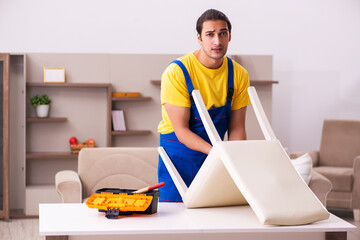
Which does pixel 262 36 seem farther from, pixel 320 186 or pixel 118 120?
pixel 320 186

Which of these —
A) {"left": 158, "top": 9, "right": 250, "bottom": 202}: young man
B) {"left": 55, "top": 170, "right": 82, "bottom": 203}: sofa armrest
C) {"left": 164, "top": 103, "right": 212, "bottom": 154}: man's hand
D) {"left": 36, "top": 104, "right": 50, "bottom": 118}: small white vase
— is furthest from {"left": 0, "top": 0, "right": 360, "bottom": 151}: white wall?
{"left": 164, "top": 103, "right": 212, "bottom": 154}: man's hand

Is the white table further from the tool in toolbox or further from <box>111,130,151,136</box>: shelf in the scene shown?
<box>111,130,151,136</box>: shelf

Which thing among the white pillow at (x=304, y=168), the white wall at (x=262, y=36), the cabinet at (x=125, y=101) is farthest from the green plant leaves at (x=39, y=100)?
the white pillow at (x=304, y=168)

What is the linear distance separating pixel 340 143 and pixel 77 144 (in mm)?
2841

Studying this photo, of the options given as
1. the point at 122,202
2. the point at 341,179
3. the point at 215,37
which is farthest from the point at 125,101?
the point at 122,202

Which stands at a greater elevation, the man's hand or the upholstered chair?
the man's hand

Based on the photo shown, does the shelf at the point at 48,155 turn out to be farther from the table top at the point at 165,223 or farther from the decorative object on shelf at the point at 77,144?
the table top at the point at 165,223

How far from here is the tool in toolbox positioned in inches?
75.9

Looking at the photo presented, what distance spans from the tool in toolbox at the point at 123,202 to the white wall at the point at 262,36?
190 inches

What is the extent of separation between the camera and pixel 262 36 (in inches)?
277

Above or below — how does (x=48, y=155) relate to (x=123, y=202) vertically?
below

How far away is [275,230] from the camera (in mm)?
1790

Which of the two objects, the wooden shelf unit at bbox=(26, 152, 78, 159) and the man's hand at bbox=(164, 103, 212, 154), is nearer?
the man's hand at bbox=(164, 103, 212, 154)

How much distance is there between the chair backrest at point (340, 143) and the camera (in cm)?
627
